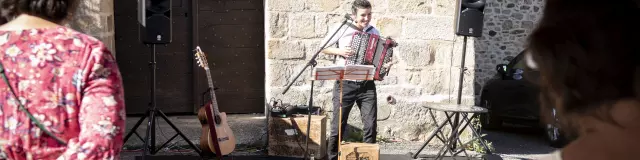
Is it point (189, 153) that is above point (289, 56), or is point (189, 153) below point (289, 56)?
below

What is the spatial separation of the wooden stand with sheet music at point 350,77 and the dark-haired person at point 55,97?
3.73m

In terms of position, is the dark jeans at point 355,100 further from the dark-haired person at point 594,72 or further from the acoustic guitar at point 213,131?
the dark-haired person at point 594,72

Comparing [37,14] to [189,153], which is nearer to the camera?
[37,14]

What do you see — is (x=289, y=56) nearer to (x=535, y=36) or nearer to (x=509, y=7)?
(x=509, y=7)

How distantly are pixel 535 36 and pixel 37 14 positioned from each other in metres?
1.66

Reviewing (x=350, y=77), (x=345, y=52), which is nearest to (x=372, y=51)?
(x=345, y=52)

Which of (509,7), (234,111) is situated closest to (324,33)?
(234,111)

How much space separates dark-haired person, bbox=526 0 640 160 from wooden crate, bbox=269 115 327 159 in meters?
5.79

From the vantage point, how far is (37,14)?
2.18 metres

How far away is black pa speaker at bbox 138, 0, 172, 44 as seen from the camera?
6.38m

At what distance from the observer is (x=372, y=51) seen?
664 cm

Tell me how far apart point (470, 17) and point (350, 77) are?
67.2 inches

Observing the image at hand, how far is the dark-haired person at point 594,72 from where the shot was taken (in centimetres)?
92

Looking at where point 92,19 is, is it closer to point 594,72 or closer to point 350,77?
point 350,77
